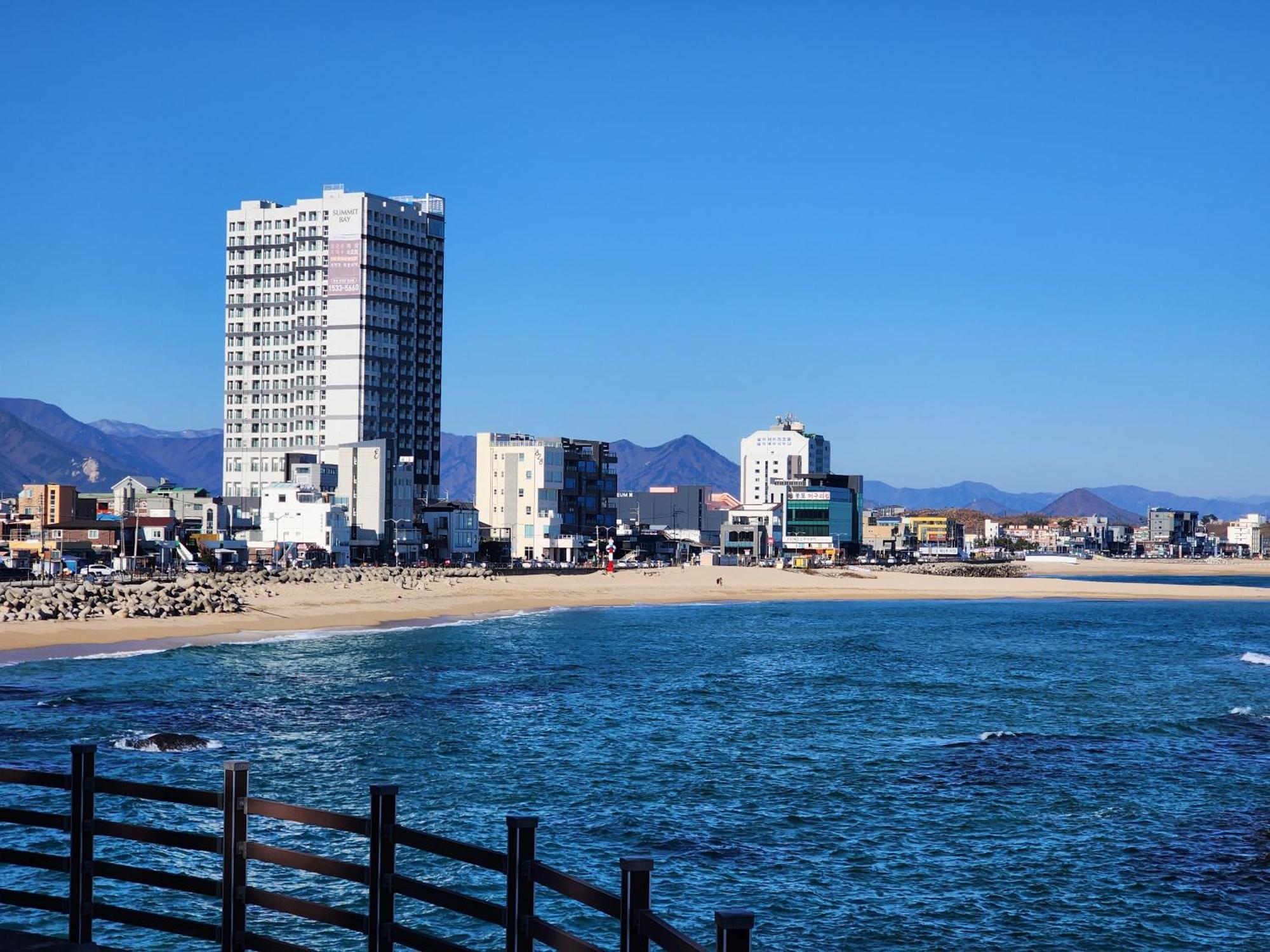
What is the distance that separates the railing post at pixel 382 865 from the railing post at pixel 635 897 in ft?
6.58

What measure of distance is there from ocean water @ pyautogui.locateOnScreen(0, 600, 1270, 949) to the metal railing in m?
9.24

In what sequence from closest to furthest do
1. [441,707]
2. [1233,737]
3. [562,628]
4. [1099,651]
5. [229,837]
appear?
[229,837], [1233,737], [441,707], [1099,651], [562,628]

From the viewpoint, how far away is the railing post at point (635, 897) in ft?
24.1

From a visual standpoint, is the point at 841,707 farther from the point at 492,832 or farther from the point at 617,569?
the point at 617,569

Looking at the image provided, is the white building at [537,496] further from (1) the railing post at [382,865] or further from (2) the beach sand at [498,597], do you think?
(1) the railing post at [382,865]

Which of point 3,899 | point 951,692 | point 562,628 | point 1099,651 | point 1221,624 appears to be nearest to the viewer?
point 3,899

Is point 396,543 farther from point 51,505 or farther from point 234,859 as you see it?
point 234,859

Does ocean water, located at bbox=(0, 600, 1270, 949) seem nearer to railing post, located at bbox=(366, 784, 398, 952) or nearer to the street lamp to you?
railing post, located at bbox=(366, 784, 398, 952)

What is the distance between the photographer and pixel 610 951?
18.9 metres

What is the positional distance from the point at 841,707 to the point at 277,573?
9039 cm

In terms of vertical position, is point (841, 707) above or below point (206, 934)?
below

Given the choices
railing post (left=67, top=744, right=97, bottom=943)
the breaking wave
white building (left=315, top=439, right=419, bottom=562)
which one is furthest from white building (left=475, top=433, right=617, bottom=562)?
railing post (left=67, top=744, right=97, bottom=943)

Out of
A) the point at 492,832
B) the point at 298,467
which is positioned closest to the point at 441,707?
the point at 492,832

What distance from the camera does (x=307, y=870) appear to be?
397 inches
